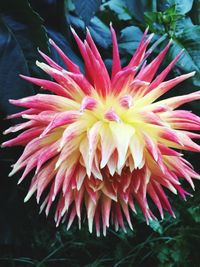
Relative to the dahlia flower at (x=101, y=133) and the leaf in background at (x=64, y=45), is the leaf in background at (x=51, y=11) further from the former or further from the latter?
the dahlia flower at (x=101, y=133)

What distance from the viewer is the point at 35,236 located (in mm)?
1202

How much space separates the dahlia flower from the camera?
550mm

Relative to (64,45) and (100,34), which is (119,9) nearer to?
(100,34)

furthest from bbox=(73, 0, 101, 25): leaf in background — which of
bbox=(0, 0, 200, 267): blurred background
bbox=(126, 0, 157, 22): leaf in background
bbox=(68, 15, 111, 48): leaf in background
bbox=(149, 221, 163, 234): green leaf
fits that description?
bbox=(149, 221, 163, 234): green leaf

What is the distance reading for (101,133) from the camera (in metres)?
0.56

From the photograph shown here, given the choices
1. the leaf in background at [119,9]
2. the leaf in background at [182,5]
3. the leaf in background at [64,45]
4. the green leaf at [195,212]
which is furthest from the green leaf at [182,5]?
the green leaf at [195,212]

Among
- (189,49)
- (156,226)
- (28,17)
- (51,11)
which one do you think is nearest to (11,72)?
(28,17)

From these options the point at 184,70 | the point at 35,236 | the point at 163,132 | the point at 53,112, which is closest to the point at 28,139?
the point at 53,112

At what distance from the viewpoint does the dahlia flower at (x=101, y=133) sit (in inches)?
21.7

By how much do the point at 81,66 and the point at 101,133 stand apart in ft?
0.86

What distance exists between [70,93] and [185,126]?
0.46 ft

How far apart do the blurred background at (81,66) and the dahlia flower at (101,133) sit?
0.36 feet

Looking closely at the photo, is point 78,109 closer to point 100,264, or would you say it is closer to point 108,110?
point 108,110

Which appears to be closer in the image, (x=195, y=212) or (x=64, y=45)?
(x=64, y=45)
